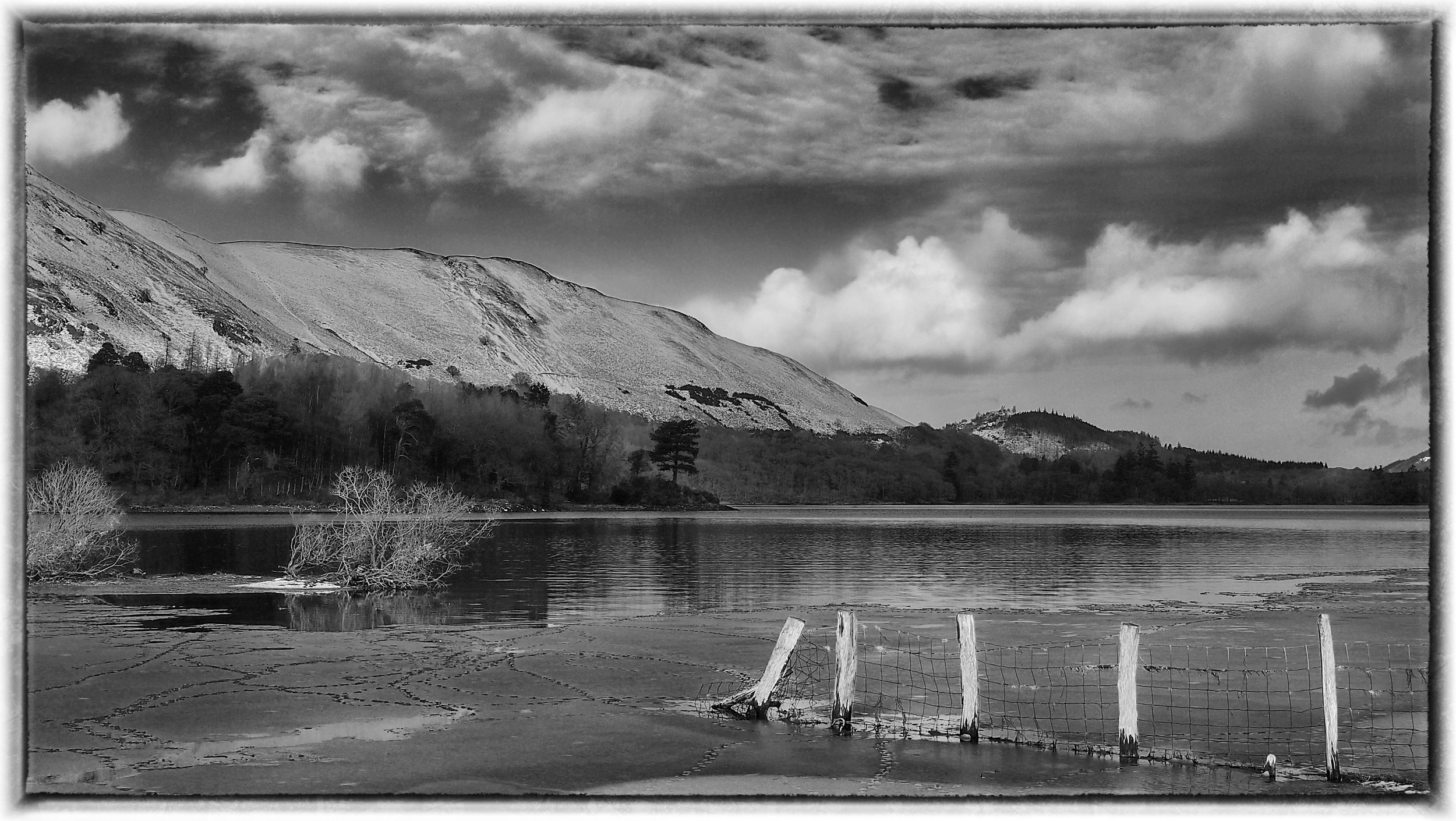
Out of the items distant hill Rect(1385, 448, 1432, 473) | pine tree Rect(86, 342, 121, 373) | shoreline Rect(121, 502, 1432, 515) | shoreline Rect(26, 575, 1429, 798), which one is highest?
pine tree Rect(86, 342, 121, 373)

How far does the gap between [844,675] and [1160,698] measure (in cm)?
407

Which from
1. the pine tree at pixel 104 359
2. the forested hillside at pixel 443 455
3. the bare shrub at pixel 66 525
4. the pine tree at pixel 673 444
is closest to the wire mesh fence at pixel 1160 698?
the forested hillside at pixel 443 455

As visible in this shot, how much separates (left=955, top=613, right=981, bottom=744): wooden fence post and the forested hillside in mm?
11788

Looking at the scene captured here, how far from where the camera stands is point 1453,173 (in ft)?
21.9

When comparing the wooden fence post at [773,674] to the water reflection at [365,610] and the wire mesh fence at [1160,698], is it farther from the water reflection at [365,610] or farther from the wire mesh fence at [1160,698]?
the water reflection at [365,610]

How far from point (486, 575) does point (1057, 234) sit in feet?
62.8

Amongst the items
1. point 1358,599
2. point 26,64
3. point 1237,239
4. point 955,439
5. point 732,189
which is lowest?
point 1358,599

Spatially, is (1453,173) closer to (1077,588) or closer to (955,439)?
(1077,588)

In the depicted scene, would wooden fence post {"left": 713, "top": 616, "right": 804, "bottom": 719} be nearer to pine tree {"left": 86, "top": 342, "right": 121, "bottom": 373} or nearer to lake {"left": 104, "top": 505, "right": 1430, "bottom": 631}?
lake {"left": 104, "top": 505, "right": 1430, "bottom": 631}

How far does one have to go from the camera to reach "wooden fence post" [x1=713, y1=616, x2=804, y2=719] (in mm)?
12305

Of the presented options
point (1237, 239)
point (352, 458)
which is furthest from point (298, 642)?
point (352, 458)

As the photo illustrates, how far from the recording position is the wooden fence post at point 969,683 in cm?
1098

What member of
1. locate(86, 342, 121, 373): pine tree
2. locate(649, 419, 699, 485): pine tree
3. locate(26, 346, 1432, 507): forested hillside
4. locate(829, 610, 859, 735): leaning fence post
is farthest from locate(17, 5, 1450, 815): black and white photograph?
locate(649, 419, 699, 485): pine tree

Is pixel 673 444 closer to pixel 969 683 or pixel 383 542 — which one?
pixel 383 542
